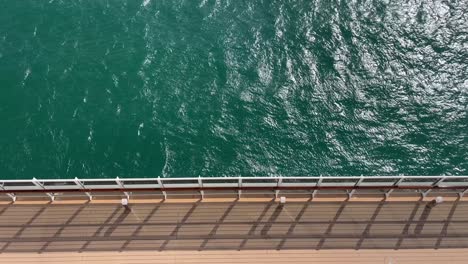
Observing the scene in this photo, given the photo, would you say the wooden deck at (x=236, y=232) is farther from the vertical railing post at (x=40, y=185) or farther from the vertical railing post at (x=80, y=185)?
the vertical railing post at (x=80, y=185)

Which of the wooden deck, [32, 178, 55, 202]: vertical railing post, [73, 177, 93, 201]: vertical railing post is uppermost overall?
[32, 178, 55, 202]: vertical railing post

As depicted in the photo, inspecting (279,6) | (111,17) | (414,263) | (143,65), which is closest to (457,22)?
(279,6)

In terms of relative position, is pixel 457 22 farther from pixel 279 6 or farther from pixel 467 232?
pixel 467 232

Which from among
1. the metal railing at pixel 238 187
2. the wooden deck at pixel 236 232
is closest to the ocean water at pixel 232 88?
the metal railing at pixel 238 187

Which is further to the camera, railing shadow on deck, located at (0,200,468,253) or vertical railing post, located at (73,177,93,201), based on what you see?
railing shadow on deck, located at (0,200,468,253)

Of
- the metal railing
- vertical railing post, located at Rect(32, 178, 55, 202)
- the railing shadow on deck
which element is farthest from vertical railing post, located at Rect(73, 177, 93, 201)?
vertical railing post, located at Rect(32, 178, 55, 202)

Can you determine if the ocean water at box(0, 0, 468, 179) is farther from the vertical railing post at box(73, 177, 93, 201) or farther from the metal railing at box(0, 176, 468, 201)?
the metal railing at box(0, 176, 468, 201)

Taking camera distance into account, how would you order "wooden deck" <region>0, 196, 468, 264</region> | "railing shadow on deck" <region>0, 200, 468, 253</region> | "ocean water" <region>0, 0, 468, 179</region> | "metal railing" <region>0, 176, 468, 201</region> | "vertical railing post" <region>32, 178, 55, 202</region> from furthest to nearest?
"ocean water" <region>0, 0, 468, 179</region> < "metal railing" <region>0, 176, 468, 201</region> < "railing shadow on deck" <region>0, 200, 468, 253</region> < "wooden deck" <region>0, 196, 468, 264</region> < "vertical railing post" <region>32, 178, 55, 202</region>
